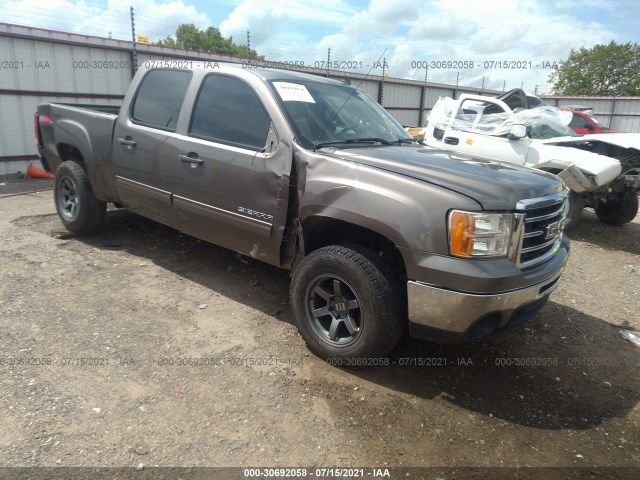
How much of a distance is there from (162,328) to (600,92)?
52.1 metres

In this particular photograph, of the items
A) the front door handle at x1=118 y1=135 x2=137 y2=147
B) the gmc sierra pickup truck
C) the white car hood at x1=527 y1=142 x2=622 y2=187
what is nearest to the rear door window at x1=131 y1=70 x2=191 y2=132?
the gmc sierra pickup truck

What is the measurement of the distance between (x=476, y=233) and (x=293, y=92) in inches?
75.0

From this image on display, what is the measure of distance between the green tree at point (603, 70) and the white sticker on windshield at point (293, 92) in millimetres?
49276

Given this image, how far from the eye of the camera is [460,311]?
2.65 metres

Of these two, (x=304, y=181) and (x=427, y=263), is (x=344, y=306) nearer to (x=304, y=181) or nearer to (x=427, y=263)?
(x=427, y=263)

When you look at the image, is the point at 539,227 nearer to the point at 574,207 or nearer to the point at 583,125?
the point at 574,207

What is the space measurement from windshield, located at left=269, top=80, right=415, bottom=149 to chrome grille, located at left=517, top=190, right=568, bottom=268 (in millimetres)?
1392

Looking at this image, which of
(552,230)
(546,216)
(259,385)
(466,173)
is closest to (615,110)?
(552,230)

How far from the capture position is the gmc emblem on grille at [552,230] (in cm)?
303

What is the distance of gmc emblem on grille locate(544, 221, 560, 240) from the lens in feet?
9.93

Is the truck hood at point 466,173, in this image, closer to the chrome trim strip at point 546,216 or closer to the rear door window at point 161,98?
the chrome trim strip at point 546,216

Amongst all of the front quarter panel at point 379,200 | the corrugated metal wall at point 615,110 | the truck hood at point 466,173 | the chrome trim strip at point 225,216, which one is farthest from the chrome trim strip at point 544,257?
the corrugated metal wall at point 615,110

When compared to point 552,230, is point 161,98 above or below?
above

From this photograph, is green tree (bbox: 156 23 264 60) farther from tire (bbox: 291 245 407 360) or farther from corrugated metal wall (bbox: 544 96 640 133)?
tire (bbox: 291 245 407 360)
